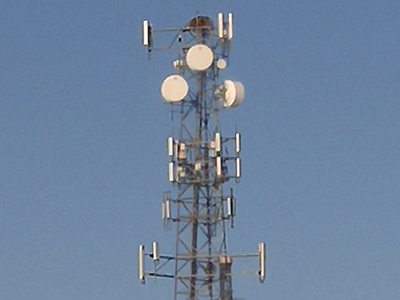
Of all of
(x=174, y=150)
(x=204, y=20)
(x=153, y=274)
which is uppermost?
(x=204, y=20)

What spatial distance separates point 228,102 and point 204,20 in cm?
346

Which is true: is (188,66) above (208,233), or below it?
above

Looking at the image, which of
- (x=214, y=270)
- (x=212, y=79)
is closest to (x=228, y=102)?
(x=212, y=79)

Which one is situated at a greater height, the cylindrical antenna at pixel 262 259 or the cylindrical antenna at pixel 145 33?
the cylindrical antenna at pixel 145 33

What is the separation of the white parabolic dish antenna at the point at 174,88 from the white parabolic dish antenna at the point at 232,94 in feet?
5.26

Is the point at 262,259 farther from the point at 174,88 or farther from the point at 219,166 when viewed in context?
the point at 174,88

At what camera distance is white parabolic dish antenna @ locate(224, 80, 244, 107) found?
70.8m

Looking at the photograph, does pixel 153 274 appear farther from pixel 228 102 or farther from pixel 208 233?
pixel 228 102

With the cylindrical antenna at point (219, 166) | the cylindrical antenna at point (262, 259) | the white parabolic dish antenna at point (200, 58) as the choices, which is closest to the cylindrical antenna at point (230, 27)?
the white parabolic dish antenna at point (200, 58)

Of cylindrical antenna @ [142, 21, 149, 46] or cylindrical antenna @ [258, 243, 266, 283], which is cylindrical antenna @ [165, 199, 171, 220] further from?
cylindrical antenna @ [142, 21, 149, 46]

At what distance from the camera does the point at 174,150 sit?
70.1 metres

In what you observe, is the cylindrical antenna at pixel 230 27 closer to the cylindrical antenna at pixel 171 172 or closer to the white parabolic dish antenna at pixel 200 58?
the white parabolic dish antenna at pixel 200 58

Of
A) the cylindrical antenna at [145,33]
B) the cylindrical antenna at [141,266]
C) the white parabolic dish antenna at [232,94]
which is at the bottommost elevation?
the cylindrical antenna at [141,266]

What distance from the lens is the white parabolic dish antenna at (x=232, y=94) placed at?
70.8 m
